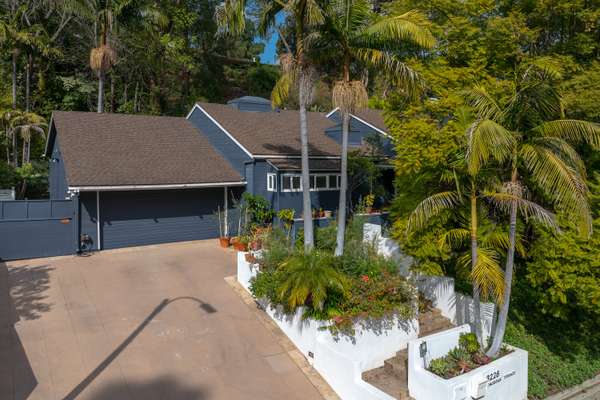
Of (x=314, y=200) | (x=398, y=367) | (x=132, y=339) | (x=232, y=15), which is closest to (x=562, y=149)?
(x=398, y=367)

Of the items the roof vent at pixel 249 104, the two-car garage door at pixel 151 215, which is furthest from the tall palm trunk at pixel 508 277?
the roof vent at pixel 249 104

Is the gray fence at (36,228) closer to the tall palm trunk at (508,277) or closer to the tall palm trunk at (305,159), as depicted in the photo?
the tall palm trunk at (305,159)

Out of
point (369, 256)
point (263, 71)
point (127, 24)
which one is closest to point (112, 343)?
point (369, 256)

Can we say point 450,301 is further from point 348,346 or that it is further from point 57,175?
point 57,175

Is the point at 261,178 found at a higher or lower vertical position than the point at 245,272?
higher

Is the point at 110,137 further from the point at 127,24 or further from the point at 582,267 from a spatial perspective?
the point at 582,267

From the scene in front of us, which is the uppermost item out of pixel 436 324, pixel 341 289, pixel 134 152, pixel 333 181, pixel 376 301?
pixel 134 152
